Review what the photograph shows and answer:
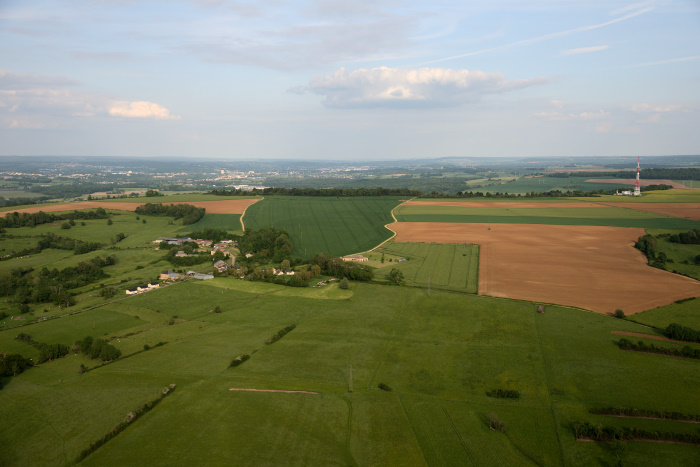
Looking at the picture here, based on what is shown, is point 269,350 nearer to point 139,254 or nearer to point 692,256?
point 139,254

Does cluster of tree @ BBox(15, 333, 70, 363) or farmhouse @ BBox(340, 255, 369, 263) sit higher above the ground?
farmhouse @ BBox(340, 255, 369, 263)

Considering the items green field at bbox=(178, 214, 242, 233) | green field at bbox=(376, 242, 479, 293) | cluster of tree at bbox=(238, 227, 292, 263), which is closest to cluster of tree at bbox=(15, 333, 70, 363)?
cluster of tree at bbox=(238, 227, 292, 263)

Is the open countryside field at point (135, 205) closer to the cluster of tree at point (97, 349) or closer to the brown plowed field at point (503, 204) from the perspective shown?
the brown plowed field at point (503, 204)

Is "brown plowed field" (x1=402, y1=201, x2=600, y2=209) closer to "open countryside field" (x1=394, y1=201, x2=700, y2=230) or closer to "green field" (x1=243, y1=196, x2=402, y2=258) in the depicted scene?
"open countryside field" (x1=394, y1=201, x2=700, y2=230)

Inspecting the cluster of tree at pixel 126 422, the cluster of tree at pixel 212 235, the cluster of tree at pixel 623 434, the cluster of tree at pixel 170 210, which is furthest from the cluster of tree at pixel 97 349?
the cluster of tree at pixel 170 210

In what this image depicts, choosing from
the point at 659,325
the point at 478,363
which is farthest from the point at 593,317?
the point at 478,363

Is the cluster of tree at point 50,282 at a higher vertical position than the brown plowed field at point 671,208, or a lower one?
lower

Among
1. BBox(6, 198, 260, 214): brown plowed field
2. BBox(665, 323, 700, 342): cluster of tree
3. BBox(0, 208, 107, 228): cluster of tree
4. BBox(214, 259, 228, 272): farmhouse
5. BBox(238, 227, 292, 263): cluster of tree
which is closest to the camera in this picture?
BBox(665, 323, 700, 342): cluster of tree
